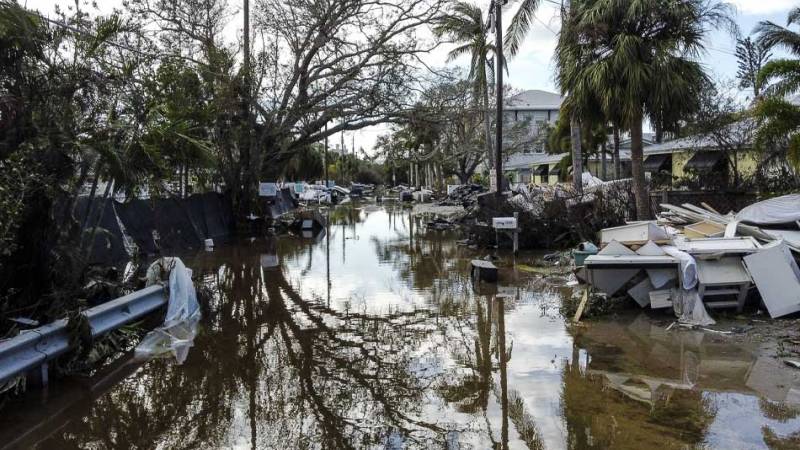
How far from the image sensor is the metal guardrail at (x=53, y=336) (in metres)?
5.39

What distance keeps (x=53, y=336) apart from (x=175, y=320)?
251 centimetres

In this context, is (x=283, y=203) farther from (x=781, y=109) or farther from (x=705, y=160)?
(x=781, y=109)

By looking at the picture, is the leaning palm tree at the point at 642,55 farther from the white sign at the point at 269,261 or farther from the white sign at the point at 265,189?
the white sign at the point at 265,189

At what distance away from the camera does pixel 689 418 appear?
5.10 meters

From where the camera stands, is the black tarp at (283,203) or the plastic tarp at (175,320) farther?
the black tarp at (283,203)

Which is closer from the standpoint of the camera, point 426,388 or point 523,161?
point 426,388

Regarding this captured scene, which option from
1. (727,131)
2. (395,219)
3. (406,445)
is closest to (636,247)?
(406,445)

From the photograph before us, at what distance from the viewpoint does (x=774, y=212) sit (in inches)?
410

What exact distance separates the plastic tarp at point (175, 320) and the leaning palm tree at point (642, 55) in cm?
898

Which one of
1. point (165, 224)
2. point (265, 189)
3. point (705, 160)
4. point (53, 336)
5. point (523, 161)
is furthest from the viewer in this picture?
point (523, 161)

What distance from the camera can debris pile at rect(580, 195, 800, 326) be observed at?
8.45m

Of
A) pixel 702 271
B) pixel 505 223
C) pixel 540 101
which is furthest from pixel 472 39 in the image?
pixel 540 101

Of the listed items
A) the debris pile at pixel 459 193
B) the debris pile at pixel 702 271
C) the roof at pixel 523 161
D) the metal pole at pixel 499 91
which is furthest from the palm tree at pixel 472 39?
the roof at pixel 523 161

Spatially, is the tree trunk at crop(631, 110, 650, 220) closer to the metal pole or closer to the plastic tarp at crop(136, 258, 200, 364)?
the metal pole
